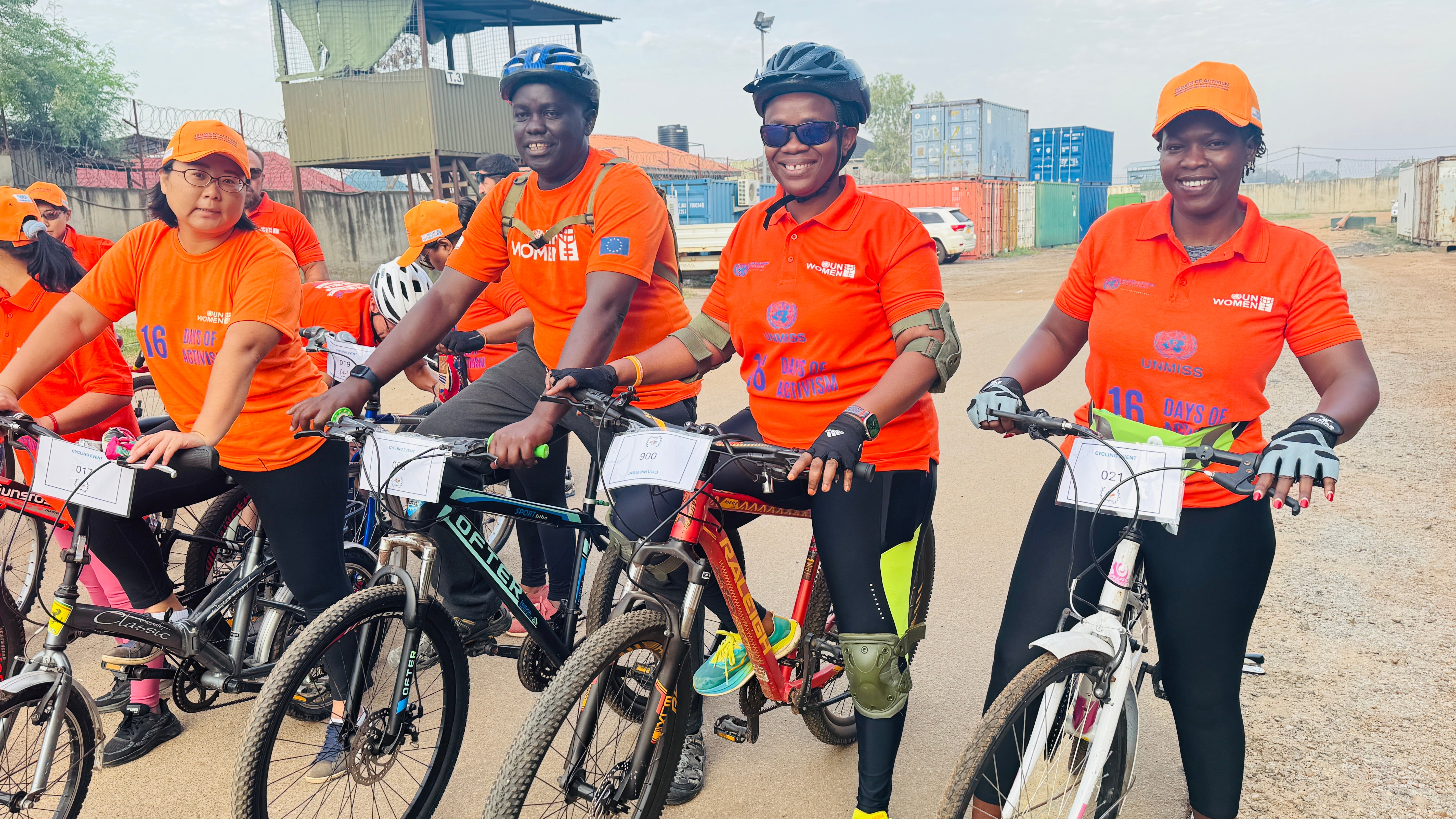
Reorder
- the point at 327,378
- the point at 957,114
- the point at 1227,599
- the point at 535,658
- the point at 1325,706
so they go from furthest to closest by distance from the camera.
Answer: the point at 957,114 < the point at 327,378 < the point at 1325,706 < the point at 535,658 < the point at 1227,599

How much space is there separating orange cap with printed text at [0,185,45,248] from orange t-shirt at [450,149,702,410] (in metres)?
1.68

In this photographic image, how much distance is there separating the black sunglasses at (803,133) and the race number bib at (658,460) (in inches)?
35.8

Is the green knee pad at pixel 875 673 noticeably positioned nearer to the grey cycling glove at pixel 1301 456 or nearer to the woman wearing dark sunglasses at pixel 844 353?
the woman wearing dark sunglasses at pixel 844 353

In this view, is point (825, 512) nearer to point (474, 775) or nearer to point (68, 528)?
point (474, 775)

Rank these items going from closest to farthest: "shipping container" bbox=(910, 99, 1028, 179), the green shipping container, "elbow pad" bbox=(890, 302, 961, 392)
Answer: "elbow pad" bbox=(890, 302, 961, 392) < "shipping container" bbox=(910, 99, 1028, 179) < the green shipping container

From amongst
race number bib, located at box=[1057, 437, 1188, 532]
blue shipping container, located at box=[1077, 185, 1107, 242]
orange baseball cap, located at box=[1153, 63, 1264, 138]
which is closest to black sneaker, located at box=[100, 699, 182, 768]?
race number bib, located at box=[1057, 437, 1188, 532]

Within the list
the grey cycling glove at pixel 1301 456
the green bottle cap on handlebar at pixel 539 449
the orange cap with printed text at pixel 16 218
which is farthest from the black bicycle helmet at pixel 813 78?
the orange cap with printed text at pixel 16 218

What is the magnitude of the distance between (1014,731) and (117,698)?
3.32 metres

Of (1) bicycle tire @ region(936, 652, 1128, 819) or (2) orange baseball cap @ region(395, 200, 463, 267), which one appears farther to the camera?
(2) orange baseball cap @ region(395, 200, 463, 267)

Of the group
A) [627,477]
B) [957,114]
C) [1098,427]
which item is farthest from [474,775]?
[957,114]

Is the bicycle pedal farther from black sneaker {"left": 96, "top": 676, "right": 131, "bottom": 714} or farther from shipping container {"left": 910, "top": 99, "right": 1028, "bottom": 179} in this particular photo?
shipping container {"left": 910, "top": 99, "right": 1028, "bottom": 179}

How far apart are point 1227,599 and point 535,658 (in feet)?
6.97

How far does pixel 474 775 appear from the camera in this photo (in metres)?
3.28

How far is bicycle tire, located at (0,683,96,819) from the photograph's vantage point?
2637 mm
